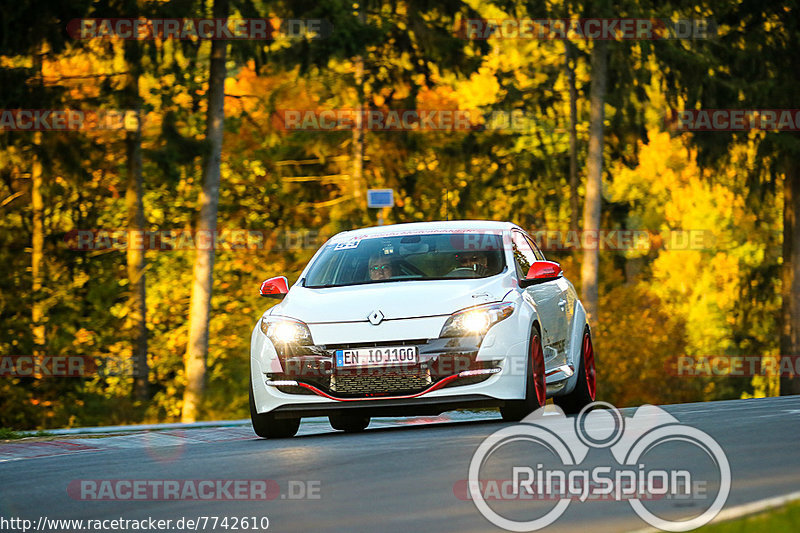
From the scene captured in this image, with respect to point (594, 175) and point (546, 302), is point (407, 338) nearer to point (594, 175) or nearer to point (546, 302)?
point (546, 302)

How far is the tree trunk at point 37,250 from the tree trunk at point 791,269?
1699 centimetres

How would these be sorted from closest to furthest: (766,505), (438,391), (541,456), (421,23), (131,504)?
(766,505)
(131,504)
(541,456)
(438,391)
(421,23)

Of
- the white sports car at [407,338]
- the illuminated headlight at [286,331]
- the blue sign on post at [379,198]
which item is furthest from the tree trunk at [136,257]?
the illuminated headlight at [286,331]

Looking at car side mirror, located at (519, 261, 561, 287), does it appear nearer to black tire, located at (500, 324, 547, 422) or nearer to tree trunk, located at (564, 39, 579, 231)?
black tire, located at (500, 324, 547, 422)

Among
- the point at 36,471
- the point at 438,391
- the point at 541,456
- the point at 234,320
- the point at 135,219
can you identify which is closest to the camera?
the point at 541,456

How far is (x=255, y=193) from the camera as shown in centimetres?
4394

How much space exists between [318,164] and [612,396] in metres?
12.0

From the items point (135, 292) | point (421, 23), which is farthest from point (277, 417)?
point (421, 23)

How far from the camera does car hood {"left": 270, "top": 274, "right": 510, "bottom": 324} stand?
12.4 m

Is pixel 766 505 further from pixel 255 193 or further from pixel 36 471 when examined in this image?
pixel 255 193

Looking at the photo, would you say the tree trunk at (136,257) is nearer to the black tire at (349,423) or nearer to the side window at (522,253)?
the black tire at (349,423)

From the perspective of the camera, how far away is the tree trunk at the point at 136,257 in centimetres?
3253

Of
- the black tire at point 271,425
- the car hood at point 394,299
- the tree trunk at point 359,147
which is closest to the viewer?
the car hood at point 394,299

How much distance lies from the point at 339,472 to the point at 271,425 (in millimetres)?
3465
